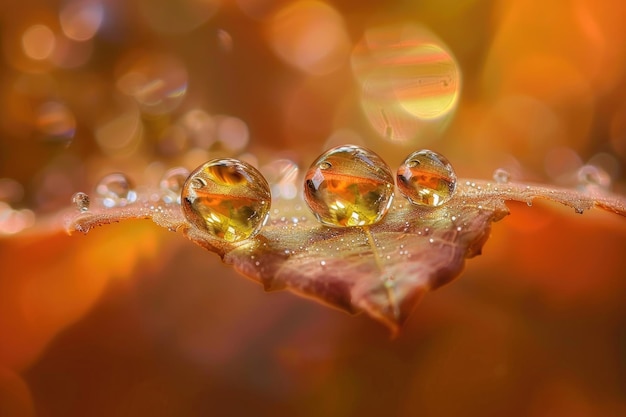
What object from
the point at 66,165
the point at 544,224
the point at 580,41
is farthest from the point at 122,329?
the point at 580,41

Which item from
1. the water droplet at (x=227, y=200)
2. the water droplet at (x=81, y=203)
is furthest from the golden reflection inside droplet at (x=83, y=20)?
the water droplet at (x=227, y=200)

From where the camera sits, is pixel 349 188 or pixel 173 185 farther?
pixel 173 185

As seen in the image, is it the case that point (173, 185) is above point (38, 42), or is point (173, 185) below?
below

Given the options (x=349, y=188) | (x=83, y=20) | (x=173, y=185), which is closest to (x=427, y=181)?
(x=349, y=188)

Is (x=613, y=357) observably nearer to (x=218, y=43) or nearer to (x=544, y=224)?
(x=544, y=224)

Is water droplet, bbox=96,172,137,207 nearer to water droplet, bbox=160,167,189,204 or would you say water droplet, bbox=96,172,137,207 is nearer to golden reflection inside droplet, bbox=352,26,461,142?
water droplet, bbox=160,167,189,204

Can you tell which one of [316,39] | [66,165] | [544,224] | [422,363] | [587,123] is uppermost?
[316,39]

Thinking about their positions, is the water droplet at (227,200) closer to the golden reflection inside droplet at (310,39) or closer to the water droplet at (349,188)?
the water droplet at (349,188)

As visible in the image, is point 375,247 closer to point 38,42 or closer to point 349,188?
point 349,188
